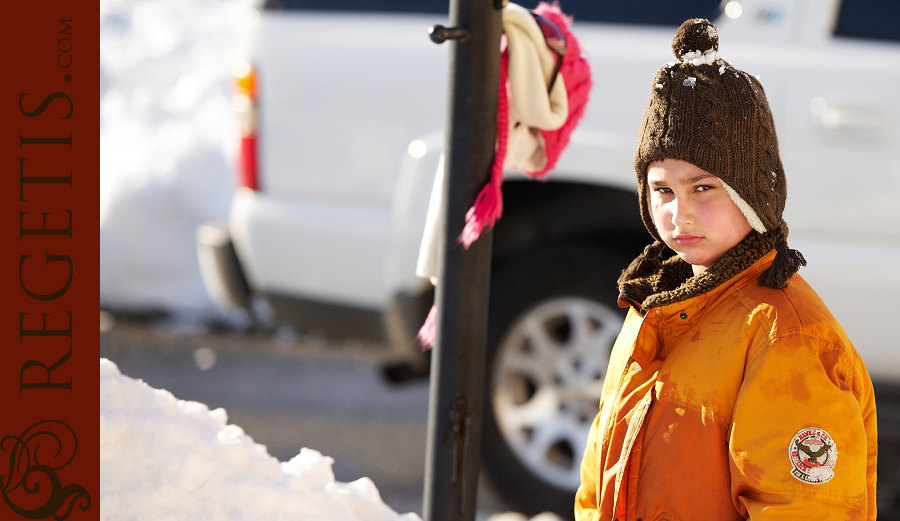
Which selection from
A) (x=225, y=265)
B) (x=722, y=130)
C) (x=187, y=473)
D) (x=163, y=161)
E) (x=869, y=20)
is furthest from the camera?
(x=163, y=161)

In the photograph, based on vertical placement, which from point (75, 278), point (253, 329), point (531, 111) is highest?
point (531, 111)

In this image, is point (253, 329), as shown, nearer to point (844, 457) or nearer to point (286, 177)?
point (286, 177)

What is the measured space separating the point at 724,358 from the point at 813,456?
185 millimetres

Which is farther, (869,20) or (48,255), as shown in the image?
(869,20)

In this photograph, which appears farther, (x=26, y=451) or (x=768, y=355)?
(x=26, y=451)

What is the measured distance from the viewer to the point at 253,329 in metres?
6.55

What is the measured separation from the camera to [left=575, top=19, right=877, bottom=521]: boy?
1.62 meters

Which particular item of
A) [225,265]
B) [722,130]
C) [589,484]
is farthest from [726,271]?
[225,265]

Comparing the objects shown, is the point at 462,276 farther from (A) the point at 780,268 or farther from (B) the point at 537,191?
(B) the point at 537,191

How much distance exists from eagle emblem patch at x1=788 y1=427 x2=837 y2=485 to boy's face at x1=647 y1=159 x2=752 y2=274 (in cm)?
33

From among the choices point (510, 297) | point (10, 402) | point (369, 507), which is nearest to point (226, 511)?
point (369, 507)

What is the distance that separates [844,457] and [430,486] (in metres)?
0.75

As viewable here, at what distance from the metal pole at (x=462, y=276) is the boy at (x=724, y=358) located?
270mm

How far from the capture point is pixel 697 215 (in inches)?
69.7
